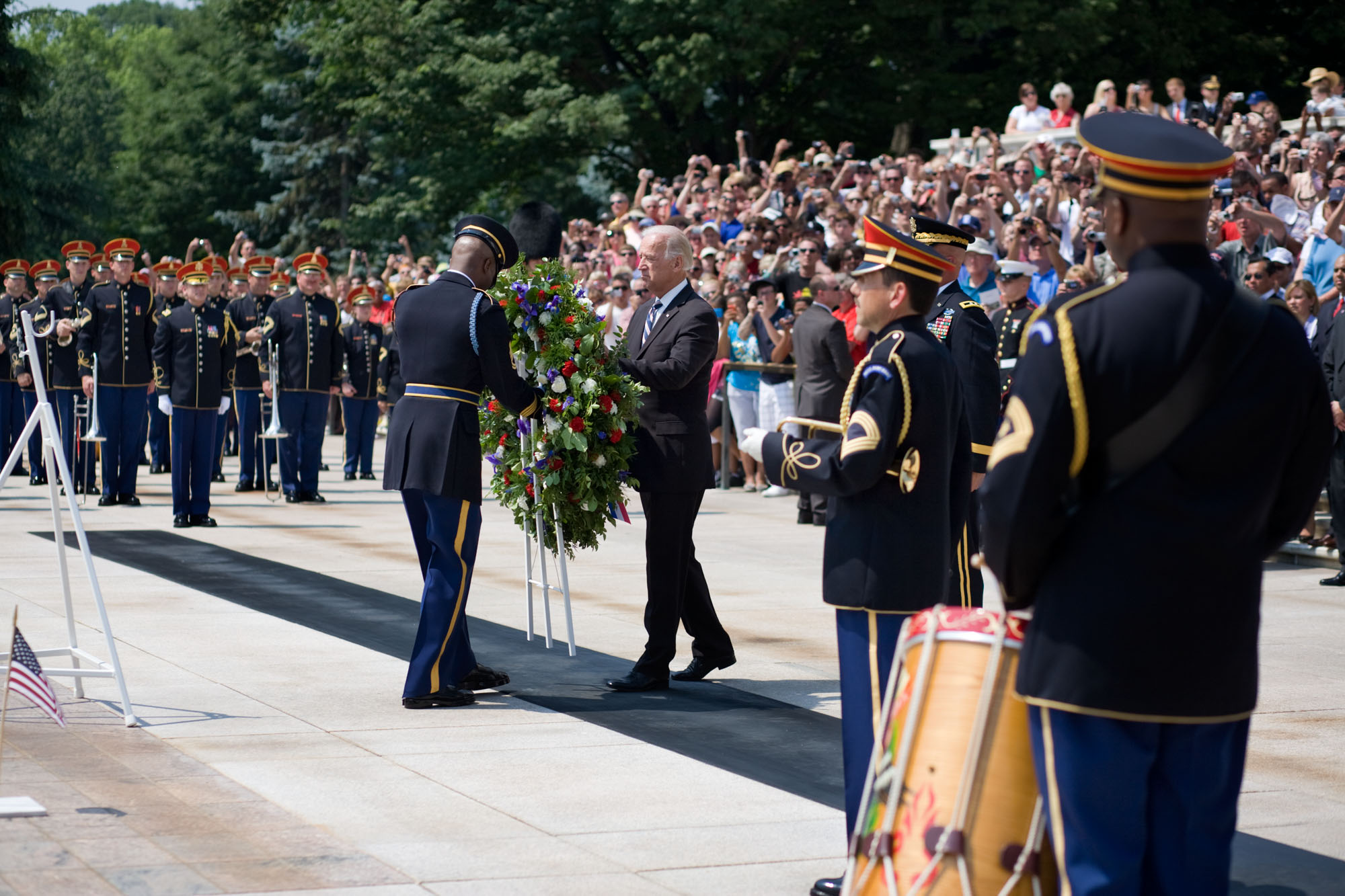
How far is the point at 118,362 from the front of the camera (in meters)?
16.6

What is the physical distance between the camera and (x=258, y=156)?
56000 millimetres

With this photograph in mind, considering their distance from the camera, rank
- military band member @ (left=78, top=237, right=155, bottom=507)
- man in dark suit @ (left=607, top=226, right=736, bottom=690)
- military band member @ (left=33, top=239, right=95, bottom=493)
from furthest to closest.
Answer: military band member @ (left=33, top=239, right=95, bottom=493) → military band member @ (left=78, top=237, right=155, bottom=507) → man in dark suit @ (left=607, top=226, right=736, bottom=690)

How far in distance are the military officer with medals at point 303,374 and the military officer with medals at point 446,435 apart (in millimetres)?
9583

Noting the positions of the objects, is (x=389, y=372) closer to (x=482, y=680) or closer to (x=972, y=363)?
(x=482, y=680)

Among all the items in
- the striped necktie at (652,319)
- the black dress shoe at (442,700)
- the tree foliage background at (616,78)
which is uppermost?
the tree foliage background at (616,78)

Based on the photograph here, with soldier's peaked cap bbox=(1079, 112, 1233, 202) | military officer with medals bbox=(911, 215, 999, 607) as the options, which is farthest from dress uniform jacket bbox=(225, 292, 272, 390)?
soldier's peaked cap bbox=(1079, 112, 1233, 202)

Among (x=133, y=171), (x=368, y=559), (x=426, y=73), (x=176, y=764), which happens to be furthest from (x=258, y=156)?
(x=176, y=764)

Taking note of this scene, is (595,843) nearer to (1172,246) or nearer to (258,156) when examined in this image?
(1172,246)

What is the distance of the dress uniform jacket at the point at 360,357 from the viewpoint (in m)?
19.5

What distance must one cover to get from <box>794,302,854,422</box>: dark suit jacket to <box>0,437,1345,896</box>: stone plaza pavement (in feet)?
10.8

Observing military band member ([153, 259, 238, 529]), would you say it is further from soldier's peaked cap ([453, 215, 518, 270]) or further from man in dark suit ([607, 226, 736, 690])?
man in dark suit ([607, 226, 736, 690])

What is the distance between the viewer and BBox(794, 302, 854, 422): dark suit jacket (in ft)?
46.6

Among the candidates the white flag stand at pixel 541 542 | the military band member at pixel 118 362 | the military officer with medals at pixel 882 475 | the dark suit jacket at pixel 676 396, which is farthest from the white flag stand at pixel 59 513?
the military band member at pixel 118 362

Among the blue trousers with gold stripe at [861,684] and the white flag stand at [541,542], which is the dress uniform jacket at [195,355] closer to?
the white flag stand at [541,542]
